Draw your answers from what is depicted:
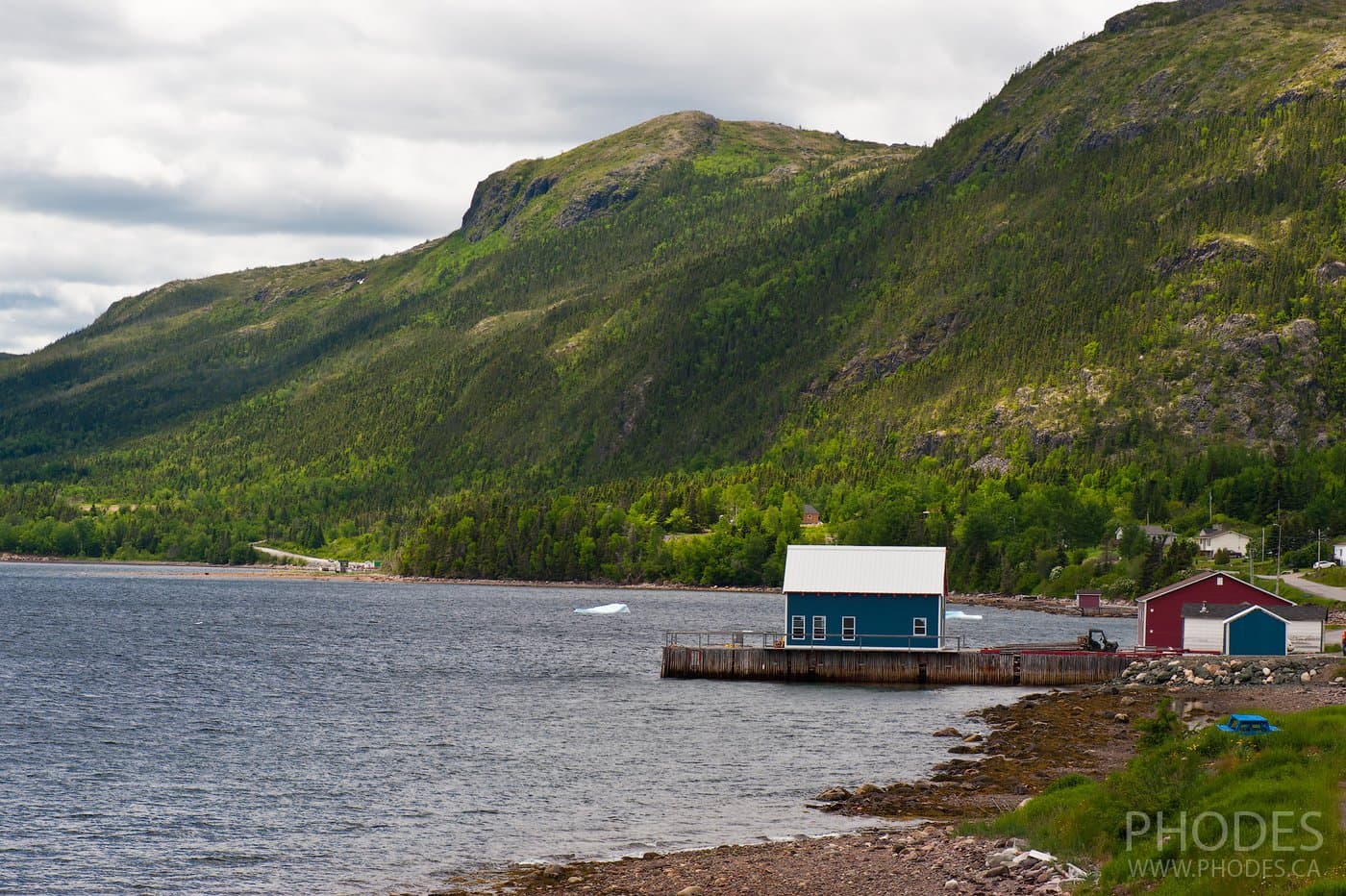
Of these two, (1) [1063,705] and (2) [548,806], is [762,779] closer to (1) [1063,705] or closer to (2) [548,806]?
(2) [548,806]

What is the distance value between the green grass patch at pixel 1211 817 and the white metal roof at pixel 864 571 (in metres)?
50.2

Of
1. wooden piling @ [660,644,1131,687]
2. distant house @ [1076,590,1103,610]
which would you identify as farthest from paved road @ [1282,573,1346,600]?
wooden piling @ [660,644,1131,687]

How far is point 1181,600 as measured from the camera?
104812 mm

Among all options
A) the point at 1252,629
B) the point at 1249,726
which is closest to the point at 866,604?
the point at 1252,629

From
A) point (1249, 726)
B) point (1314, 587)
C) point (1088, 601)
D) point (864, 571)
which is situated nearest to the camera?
point (1249, 726)

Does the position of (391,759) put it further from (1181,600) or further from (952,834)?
(1181,600)

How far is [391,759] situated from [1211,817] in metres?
43.5

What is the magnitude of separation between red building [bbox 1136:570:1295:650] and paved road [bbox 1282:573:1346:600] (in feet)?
163

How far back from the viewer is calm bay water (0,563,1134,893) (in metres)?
49.7

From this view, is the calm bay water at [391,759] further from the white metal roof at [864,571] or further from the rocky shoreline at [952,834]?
the white metal roof at [864,571]

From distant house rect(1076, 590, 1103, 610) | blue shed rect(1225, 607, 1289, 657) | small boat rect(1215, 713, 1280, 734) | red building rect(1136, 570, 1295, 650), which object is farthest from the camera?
distant house rect(1076, 590, 1103, 610)

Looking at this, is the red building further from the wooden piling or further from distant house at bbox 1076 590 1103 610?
distant house at bbox 1076 590 1103 610

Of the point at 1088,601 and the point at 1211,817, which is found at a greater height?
the point at 1088,601

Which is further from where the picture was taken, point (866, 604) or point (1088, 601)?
point (1088, 601)
